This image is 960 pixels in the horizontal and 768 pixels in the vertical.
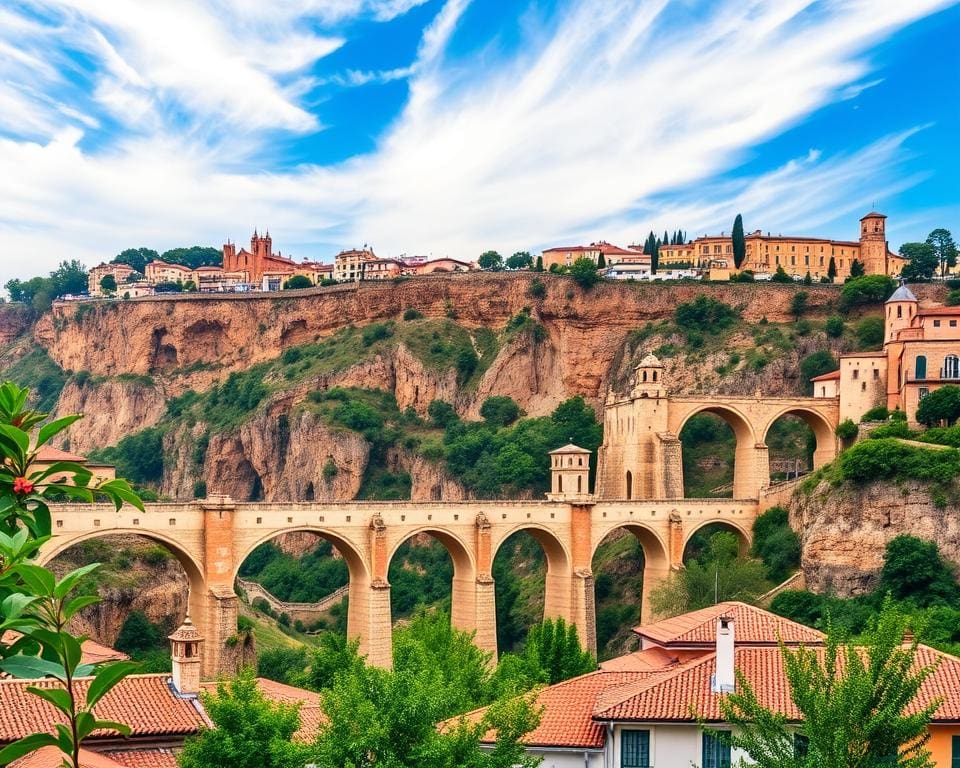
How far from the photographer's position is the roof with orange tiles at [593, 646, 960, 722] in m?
25.5

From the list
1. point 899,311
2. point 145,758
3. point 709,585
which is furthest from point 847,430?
point 145,758

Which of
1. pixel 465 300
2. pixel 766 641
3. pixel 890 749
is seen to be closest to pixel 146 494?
pixel 465 300

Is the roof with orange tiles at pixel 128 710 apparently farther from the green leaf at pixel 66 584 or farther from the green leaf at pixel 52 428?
the green leaf at pixel 66 584

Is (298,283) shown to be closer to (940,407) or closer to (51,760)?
(940,407)

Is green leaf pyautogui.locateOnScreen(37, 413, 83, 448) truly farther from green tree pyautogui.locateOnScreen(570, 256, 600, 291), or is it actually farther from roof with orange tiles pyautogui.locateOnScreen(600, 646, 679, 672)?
green tree pyautogui.locateOnScreen(570, 256, 600, 291)

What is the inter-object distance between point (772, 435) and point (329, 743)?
7520 centimetres

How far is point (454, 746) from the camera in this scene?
22.0 metres

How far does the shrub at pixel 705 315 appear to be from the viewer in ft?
356

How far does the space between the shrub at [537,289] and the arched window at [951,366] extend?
157ft

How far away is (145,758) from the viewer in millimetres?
26219

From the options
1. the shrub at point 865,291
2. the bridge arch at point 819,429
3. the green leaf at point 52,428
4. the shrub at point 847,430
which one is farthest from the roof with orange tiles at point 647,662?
the shrub at point 865,291

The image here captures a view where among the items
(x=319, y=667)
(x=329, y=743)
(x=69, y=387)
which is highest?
(x=69, y=387)

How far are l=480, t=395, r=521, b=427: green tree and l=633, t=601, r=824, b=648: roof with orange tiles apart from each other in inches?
2946

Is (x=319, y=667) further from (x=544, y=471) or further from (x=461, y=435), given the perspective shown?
(x=461, y=435)
